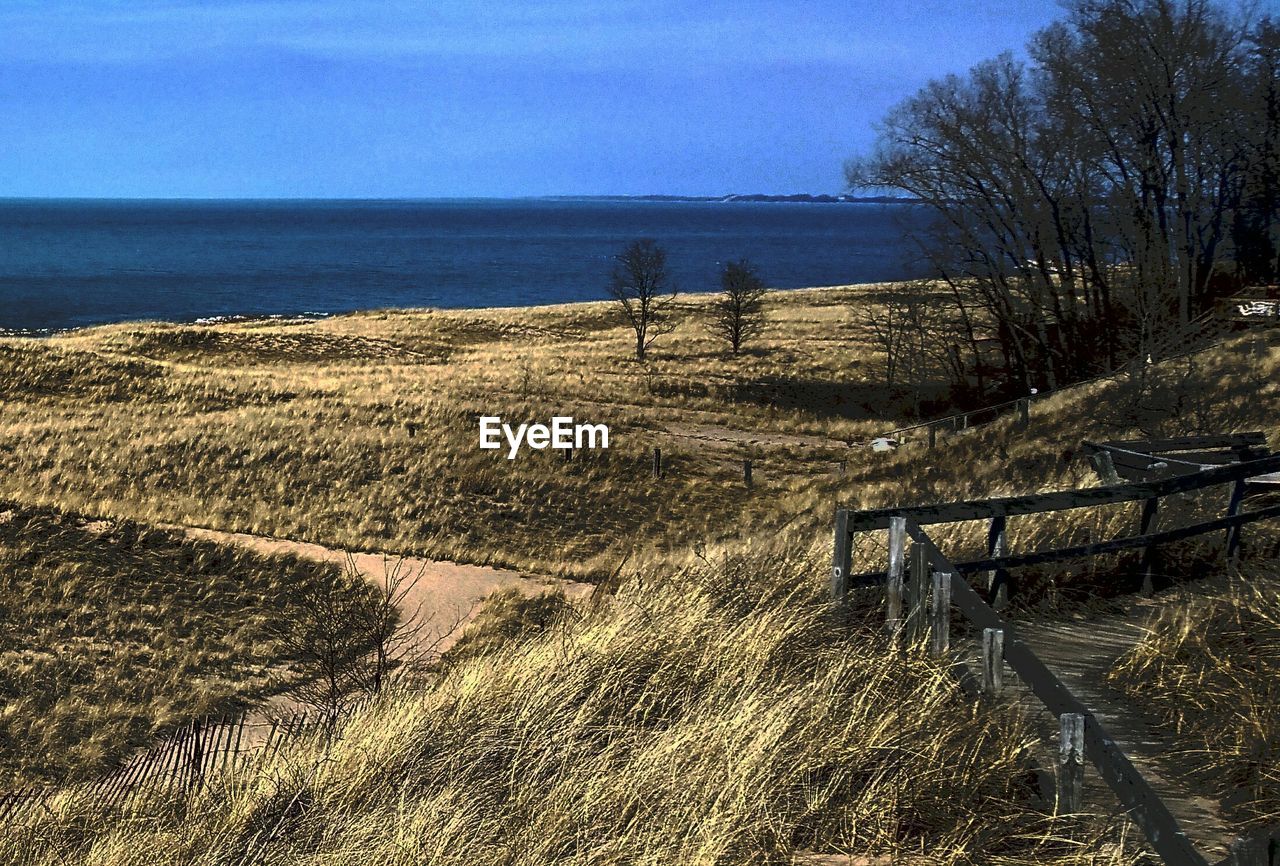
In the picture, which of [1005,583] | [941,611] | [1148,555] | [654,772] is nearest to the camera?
[654,772]

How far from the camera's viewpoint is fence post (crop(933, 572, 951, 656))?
20.2 feet

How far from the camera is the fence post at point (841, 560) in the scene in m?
7.08

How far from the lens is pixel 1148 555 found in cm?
876

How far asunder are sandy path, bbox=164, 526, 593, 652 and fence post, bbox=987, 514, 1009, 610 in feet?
31.6

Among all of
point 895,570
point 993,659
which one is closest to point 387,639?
point 895,570

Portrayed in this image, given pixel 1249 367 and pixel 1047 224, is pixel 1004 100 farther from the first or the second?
pixel 1249 367

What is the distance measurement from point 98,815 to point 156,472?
21.7 meters

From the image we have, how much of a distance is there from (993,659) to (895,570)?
4.97ft

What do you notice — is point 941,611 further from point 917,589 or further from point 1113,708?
point 1113,708

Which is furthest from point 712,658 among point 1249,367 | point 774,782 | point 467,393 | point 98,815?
point 467,393

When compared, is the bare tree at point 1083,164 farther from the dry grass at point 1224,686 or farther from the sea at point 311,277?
the sea at point 311,277

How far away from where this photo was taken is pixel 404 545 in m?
22.5

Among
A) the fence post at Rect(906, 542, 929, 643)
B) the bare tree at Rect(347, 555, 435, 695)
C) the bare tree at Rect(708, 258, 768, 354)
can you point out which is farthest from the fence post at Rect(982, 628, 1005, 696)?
the bare tree at Rect(708, 258, 768, 354)

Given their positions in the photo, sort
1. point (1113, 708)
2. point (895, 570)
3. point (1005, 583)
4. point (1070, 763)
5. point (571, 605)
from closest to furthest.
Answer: point (1070, 763), point (1113, 708), point (895, 570), point (1005, 583), point (571, 605)
